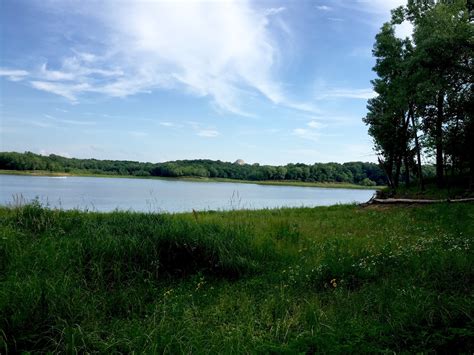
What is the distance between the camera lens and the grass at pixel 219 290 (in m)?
3.75

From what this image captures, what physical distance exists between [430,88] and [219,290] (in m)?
16.7

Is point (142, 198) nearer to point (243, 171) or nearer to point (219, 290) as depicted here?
point (219, 290)

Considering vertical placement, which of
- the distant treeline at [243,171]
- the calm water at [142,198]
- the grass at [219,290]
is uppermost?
the distant treeline at [243,171]

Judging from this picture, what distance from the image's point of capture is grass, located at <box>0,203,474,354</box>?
3752 millimetres

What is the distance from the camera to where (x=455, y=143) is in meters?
20.9

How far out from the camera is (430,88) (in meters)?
17.8

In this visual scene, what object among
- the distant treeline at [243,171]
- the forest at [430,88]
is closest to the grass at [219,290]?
the forest at [430,88]

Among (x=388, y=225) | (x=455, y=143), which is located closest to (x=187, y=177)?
(x=455, y=143)

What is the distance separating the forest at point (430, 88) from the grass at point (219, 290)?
1098 cm

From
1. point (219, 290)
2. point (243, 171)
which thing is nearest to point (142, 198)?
point (219, 290)

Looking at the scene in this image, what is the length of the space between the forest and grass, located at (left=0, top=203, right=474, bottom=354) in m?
11.0

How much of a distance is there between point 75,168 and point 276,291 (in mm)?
113195

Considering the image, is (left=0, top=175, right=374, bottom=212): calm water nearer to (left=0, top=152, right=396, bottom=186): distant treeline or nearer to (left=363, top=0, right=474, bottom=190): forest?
(left=363, top=0, right=474, bottom=190): forest

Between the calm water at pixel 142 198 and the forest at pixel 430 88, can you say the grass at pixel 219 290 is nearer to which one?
the calm water at pixel 142 198
